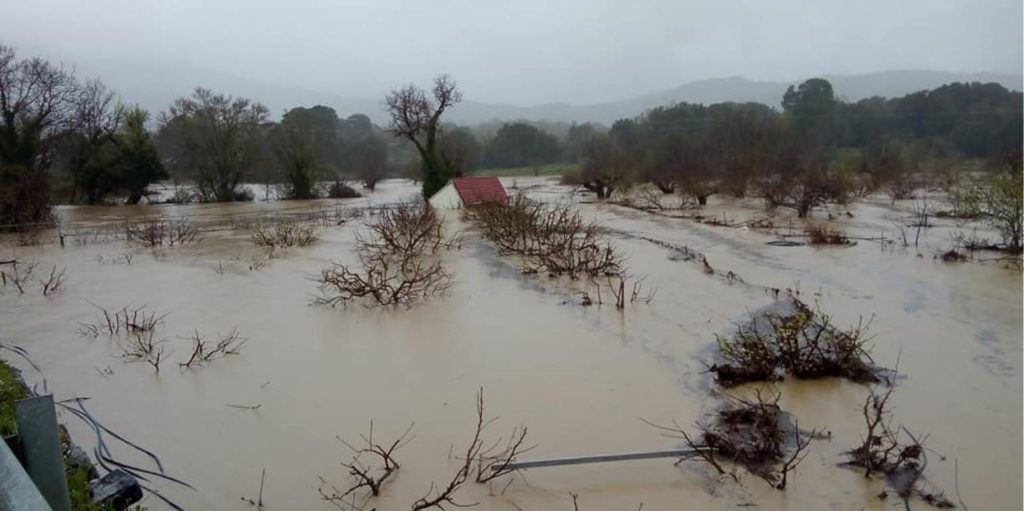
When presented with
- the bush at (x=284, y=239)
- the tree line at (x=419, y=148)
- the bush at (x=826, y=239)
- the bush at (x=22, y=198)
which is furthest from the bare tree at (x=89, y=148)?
the bush at (x=826, y=239)

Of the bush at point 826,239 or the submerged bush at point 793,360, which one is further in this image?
the bush at point 826,239

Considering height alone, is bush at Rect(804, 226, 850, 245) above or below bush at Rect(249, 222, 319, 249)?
below

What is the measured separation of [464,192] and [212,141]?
752 inches

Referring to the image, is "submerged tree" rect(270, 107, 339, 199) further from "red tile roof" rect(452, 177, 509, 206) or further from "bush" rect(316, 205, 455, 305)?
"bush" rect(316, 205, 455, 305)

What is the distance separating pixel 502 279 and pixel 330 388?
643 cm

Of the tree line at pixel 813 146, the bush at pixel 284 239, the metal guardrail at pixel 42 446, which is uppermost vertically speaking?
the tree line at pixel 813 146

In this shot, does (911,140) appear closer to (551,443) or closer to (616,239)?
(616,239)

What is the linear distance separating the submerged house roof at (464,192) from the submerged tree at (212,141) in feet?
51.7

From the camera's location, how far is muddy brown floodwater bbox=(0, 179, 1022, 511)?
17.2 ft

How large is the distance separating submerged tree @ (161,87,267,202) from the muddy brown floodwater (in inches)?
1093

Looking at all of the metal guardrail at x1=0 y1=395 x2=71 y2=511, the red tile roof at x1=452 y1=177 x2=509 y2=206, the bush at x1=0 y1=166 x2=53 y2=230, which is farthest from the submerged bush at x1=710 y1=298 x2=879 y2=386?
the bush at x1=0 y1=166 x2=53 y2=230

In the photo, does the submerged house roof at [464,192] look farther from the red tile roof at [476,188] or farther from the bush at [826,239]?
the bush at [826,239]

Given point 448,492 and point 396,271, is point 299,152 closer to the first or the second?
point 396,271

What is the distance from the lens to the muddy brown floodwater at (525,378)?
5.25 meters
